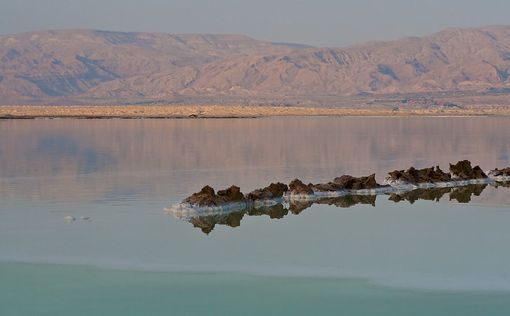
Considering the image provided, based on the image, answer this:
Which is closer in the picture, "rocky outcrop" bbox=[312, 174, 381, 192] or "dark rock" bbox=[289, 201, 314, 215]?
"dark rock" bbox=[289, 201, 314, 215]

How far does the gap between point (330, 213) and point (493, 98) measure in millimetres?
181137

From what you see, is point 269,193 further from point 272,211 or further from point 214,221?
point 214,221

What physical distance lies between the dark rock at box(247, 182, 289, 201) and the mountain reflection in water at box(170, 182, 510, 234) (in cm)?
39

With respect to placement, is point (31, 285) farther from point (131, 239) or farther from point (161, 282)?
point (131, 239)

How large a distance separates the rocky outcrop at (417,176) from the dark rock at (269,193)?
3.63 m

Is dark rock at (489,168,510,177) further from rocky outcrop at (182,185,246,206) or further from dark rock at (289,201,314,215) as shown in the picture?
rocky outcrop at (182,185,246,206)

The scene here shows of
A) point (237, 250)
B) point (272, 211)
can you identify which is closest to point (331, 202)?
point (272, 211)

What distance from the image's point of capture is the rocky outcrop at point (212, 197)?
17.0 m

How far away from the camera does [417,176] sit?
22547 mm

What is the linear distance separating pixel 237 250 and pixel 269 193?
5980 mm

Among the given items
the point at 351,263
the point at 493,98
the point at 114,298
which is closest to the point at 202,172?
the point at 351,263

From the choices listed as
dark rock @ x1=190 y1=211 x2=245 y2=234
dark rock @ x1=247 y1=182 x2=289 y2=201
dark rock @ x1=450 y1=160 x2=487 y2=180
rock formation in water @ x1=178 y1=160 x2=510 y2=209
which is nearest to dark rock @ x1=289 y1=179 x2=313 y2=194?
rock formation in water @ x1=178 y1=160 x2=510 y2=209

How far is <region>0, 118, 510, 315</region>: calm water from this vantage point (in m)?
9.77

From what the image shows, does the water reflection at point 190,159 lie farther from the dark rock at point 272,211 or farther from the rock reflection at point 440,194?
the rock reflection at point 440,194
